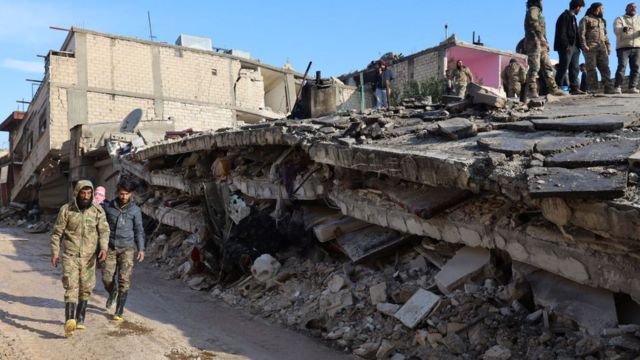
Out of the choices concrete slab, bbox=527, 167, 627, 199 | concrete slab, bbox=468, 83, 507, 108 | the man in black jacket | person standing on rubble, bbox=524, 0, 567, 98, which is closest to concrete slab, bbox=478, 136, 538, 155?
concrete slab, bbox=527, 167, 627, 199

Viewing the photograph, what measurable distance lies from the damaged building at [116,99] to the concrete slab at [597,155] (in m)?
13.5

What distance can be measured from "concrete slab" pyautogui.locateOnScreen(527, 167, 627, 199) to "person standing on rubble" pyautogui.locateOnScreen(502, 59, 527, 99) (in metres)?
6.57

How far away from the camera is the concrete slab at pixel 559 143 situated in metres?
3.89

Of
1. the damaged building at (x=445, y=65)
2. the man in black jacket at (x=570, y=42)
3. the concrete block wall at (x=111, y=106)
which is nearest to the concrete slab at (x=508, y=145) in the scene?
the man in black jacket at (x=570, y=42)

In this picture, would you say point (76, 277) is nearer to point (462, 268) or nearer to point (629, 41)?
point (462, 268)

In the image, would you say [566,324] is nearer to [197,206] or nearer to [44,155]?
[197,206]

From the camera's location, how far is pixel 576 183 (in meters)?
3.13

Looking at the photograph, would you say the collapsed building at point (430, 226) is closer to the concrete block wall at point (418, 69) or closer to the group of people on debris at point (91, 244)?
the group of people on debris at point (91, 244)

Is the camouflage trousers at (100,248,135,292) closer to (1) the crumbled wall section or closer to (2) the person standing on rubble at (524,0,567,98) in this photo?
(2) the person standing on rubble at (524,0,567,98)

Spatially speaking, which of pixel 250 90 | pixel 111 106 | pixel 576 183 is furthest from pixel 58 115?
pixel 576 183

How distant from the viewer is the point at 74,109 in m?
21.1

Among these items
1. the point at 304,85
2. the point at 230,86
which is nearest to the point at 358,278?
the point at 304,85

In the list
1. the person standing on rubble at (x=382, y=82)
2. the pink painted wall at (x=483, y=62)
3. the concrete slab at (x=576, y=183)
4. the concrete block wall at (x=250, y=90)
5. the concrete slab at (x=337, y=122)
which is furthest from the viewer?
the concrete block wall at (x=250, y=90)

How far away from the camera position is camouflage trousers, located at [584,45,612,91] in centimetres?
878
